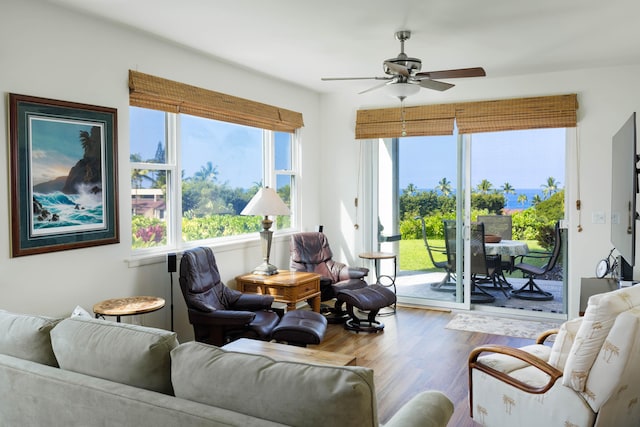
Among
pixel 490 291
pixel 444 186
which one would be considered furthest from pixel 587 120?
pixel 490 291

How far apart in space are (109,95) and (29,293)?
4.89ft

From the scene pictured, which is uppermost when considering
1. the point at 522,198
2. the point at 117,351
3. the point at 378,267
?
the point at 522,198

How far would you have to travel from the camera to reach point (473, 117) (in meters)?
5.76

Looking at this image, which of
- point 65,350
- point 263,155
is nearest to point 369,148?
point 263,155

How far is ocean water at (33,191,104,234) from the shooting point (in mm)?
3330

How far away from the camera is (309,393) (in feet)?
4.80

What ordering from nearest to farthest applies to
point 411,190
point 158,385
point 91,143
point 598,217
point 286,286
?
point 158,385 → point 91,143 → point 286,286 → point 598,217 → point 411,190

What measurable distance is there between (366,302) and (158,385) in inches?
132

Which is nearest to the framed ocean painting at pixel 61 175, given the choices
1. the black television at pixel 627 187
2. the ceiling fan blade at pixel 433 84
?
the ceiling fan blade at pixel 433 84

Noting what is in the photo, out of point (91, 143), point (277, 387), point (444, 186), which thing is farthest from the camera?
point (444, 186)

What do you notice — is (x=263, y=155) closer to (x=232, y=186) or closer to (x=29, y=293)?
(x=232, y=186)

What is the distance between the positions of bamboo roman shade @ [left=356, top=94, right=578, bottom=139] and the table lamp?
185 centimetres

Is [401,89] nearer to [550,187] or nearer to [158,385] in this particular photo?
[550,187]

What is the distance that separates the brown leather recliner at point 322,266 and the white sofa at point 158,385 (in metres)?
3.73
